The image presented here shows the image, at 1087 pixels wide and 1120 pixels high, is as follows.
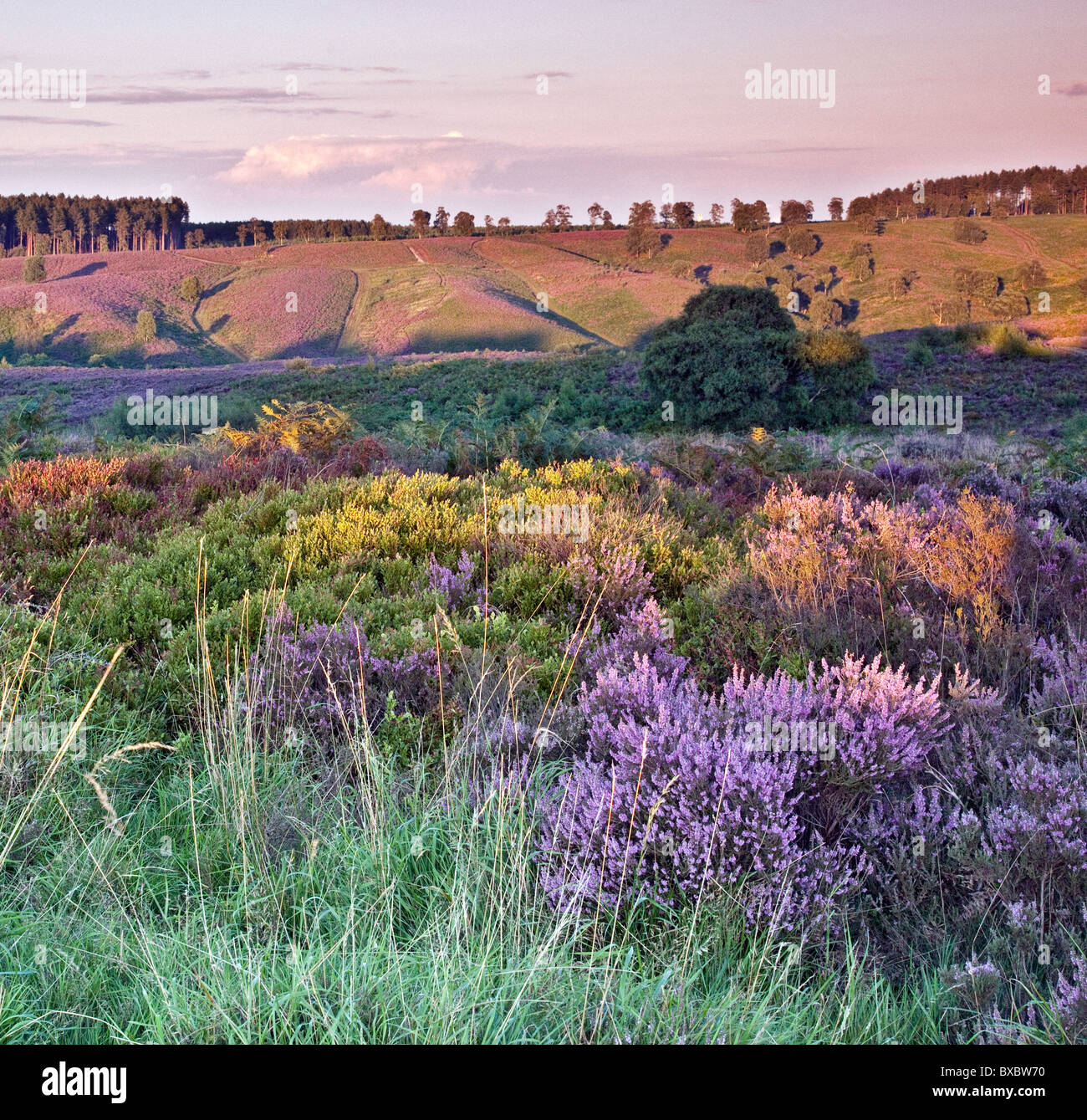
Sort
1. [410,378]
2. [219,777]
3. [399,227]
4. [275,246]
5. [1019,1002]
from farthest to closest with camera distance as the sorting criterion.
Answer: [399,227] < [275,246] < [410,378] < [219,777] < [1019,1002]

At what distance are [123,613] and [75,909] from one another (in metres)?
2.56

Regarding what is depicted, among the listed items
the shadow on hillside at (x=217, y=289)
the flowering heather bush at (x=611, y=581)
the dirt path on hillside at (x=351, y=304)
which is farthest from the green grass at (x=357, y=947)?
the shadow on hillside at (x=217, y=289)

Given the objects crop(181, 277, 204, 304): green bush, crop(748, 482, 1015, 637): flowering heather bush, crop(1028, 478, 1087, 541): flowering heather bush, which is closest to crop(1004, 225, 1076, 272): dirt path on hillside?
crop(181, 277, 204, 304): green bush

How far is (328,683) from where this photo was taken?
12.9 feet

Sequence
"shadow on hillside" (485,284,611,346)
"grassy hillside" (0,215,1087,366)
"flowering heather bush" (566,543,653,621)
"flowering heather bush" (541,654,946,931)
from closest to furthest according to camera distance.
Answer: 1. "flowering heather bush" (541,654,946,931)
2. "flowering heather bush" (566,543,653,621)
3. "grassy hillside" (0,215,1087,366)
4. "shadow on hillside" (485,284,611,346)

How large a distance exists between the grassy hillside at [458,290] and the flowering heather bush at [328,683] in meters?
56.1

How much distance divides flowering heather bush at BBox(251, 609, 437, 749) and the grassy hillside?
56120 mm

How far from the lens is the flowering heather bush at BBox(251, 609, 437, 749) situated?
3.94m

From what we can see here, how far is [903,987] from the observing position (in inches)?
95.3

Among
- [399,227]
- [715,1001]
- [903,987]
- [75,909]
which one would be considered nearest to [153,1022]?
[75,909]

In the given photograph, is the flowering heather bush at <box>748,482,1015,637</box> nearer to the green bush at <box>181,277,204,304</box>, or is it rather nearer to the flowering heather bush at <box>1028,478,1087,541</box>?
the flowering heather bush at <box>1028,478,1087,541</box>

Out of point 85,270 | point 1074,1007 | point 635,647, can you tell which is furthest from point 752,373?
point 85,270

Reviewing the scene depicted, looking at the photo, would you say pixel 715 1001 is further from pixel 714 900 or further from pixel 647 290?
pixel 647 290

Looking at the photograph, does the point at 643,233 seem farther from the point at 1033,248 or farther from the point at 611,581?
the point at 611,581
